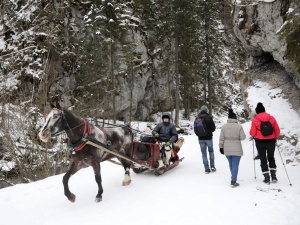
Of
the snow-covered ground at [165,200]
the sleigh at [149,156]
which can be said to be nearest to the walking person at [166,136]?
the sleigh at [149,156]

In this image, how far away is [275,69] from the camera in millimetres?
13711

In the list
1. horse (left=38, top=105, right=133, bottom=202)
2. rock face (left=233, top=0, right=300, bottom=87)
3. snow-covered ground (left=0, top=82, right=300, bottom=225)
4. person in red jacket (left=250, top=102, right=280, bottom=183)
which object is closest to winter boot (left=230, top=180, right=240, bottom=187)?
snow-covered ground (left=0, top=82, right=300, bottom=225)

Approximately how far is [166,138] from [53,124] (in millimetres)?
3772

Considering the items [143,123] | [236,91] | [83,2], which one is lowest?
[143,123]

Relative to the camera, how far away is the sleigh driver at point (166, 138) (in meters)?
8.63

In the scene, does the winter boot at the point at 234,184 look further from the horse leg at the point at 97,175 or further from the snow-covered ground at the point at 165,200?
the horse leg at the point at 97,175

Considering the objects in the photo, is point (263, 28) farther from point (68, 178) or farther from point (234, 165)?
point (68, 178)

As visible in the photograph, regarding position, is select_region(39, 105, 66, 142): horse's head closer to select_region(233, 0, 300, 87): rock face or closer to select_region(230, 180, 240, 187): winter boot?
select_region(230, 180, 240, 187): winter boot

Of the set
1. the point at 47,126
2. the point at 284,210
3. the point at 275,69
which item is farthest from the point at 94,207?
the point at 275,69

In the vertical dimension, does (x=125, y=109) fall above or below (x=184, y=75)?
below

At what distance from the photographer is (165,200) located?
6.70 meters

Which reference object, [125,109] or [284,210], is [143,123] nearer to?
[125,109]

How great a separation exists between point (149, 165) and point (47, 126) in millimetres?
3407

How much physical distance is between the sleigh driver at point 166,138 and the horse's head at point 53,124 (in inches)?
126
